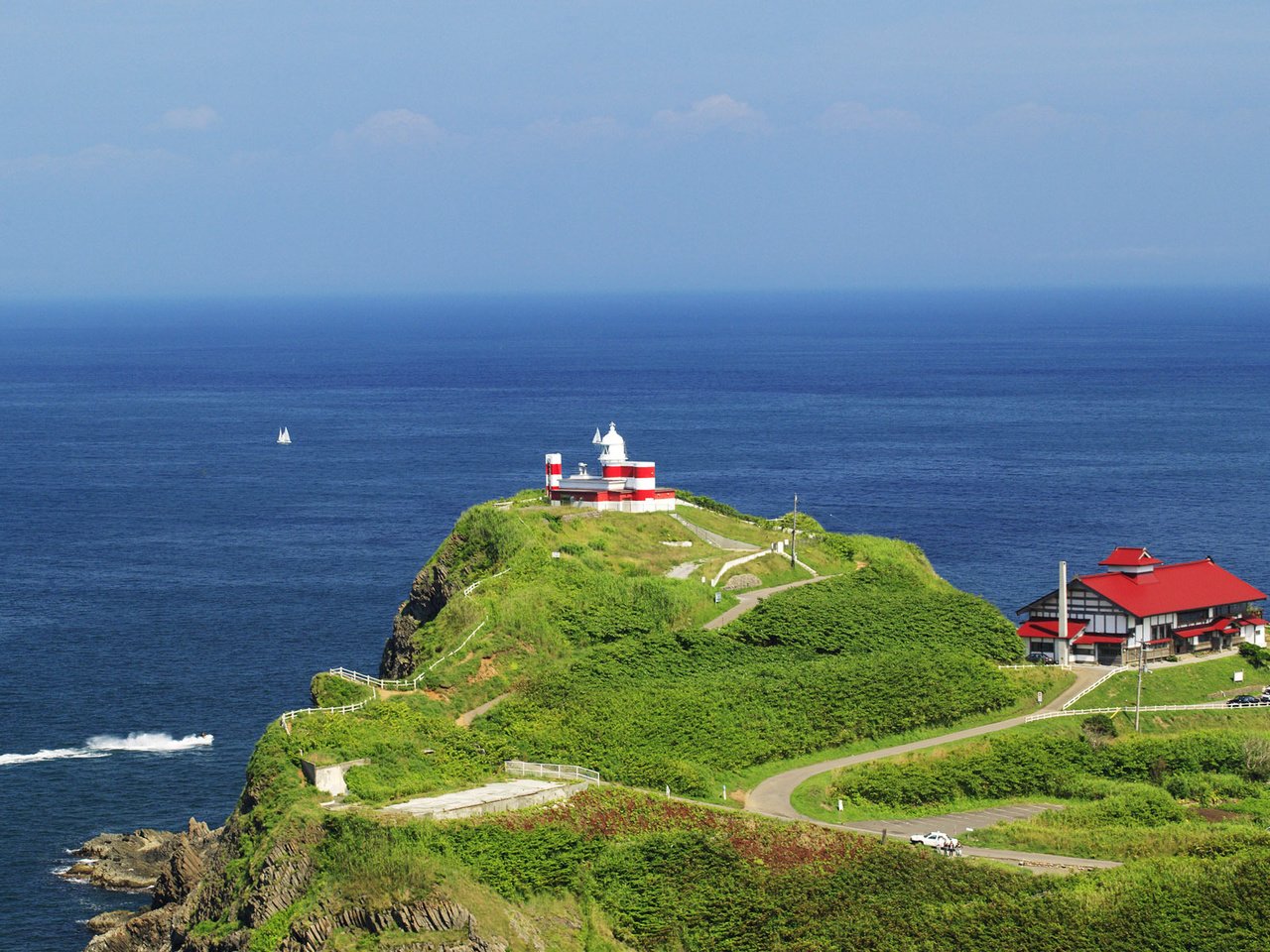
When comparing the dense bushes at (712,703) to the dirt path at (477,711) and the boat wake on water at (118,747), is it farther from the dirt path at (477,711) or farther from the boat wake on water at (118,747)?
the boat wake on water at (118,747)

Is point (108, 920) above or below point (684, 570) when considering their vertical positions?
below

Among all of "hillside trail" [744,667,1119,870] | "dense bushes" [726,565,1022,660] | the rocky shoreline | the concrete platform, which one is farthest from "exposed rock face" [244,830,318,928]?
"dense bushes" [726,565,1022,660]

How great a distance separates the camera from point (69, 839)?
254 ft

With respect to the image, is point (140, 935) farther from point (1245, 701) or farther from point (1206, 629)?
point (1206, 629)

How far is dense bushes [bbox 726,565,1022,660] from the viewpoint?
81.1 m

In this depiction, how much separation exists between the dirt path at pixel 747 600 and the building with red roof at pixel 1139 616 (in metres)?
11.1

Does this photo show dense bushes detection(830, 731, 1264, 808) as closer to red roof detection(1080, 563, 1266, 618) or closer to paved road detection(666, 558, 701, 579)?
red roof detection(1080, 563, 1266, 618)

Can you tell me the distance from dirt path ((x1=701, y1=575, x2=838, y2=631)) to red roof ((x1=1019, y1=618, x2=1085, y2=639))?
33.5 feet

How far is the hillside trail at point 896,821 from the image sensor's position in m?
58.8

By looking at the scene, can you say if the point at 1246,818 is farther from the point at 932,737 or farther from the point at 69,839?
the point at 69,839

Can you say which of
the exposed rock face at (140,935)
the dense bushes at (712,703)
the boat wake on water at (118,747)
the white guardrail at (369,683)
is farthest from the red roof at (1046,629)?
the exposed rock face at (140,935)

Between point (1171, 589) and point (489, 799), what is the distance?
130 ft

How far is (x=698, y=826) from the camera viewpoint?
6028 centimetres

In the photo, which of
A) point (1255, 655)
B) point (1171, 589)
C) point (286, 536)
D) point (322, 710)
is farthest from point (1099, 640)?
point (286, 536)
